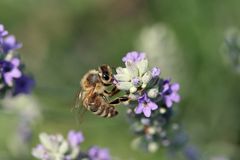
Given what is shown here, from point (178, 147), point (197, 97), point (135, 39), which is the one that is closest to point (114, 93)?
point (178, 147)

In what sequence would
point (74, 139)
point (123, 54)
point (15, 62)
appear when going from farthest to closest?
point (123, 54) < point (15, 62) < point (74, 139)

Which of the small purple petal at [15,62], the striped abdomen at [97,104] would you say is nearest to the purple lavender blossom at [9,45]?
the small purple petal at [15,62]

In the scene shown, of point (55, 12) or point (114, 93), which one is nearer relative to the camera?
point (114, 93)

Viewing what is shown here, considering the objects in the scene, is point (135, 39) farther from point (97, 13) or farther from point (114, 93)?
point (114, 93)

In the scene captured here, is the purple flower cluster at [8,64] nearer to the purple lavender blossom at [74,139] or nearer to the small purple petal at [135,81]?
the purple lavender blossom at [74,139]

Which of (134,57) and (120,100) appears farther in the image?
(120,100)

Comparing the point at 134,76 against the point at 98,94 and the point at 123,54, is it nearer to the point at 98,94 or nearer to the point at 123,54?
the point at 98,94

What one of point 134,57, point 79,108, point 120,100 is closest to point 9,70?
point 79,108
